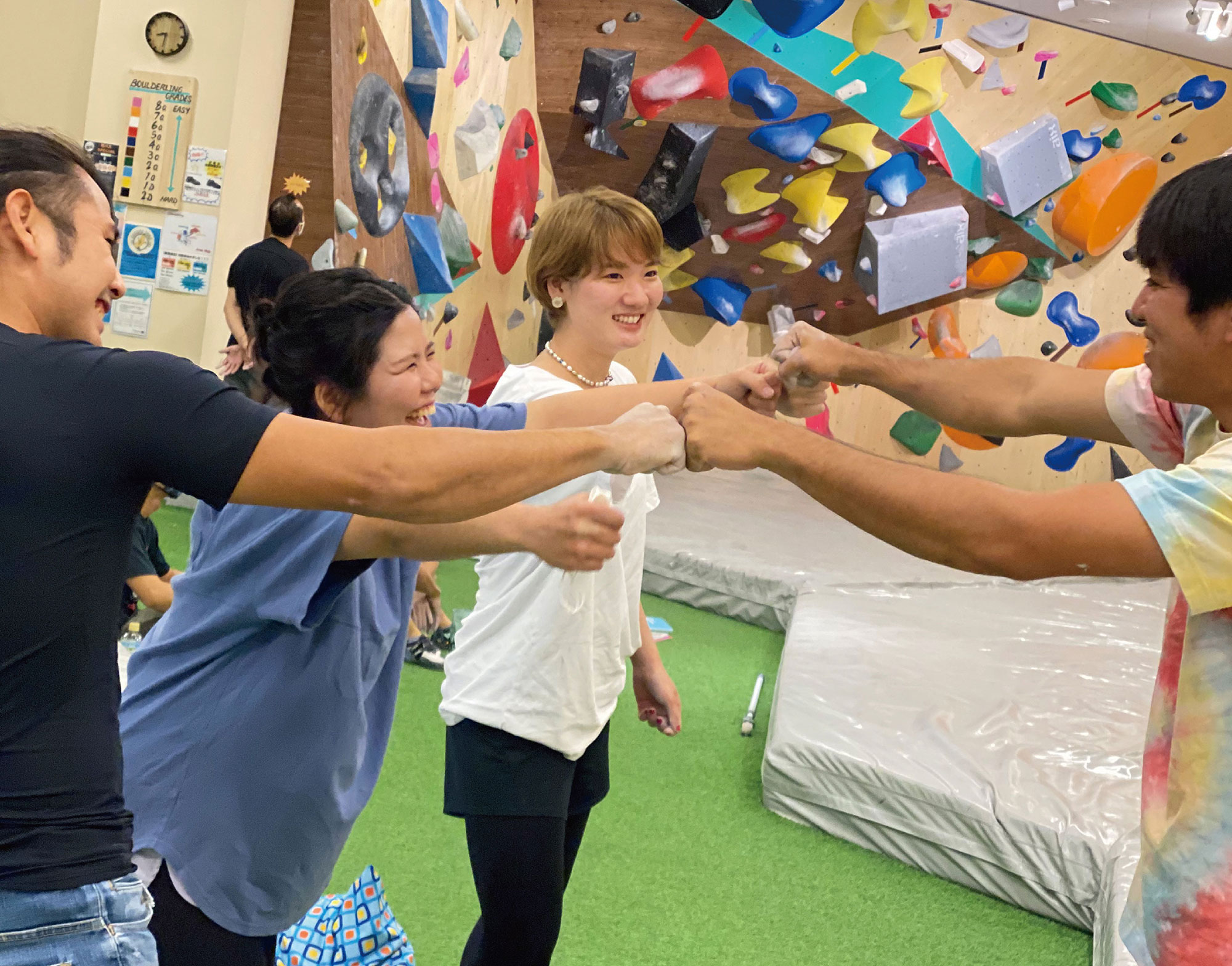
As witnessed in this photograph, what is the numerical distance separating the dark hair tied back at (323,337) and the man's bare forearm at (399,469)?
14.5 inches

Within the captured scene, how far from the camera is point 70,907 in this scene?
37.8 inches

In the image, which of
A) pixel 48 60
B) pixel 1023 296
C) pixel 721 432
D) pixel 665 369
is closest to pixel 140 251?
pixel 48 60

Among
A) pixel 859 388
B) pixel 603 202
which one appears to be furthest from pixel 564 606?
pixel 859 388

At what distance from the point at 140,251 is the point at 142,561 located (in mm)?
2360

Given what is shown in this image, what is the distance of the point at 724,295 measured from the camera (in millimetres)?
6910

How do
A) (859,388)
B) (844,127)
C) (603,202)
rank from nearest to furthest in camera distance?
1. (603,202)
2. (844,127)
3. (859,388)

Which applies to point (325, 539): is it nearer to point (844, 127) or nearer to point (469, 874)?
point (469, 874)

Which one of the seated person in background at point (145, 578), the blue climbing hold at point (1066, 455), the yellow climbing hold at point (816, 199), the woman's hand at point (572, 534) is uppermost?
the yellow climbing hold at point (816, 199)

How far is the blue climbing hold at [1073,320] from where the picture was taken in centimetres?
698

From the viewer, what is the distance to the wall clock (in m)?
4.48

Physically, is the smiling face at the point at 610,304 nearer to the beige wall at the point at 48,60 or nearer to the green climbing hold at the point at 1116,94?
the beige wall at the point at 48,60

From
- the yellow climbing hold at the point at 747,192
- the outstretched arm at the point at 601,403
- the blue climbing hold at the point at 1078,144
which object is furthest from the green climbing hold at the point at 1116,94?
the outstretched arm at the point at 601,403

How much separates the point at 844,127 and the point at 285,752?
5315 mm

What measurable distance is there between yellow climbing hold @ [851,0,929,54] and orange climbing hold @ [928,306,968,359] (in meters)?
1.67
